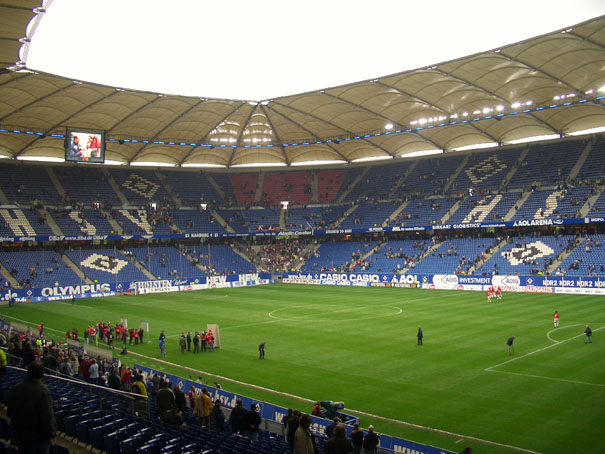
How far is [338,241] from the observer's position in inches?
3199

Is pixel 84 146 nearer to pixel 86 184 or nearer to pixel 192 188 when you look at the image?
pixel 86 184

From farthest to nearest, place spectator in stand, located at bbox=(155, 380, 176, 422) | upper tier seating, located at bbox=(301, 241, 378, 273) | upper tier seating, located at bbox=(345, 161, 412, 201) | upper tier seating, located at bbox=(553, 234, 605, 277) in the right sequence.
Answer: upper tier seating, located at bbox=(345, 161, 412, 201) < upper tier seating, located at bbox=(301, 241, 378, 273) < upper tier seating, located at bbox=(553, 234, 605, 277) < spectator in stand, located at bbox=(155, 380, 176, 422)

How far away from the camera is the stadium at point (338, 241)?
20500 millimetres

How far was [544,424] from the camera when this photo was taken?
17.7 meters

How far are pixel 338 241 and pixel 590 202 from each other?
116 ft

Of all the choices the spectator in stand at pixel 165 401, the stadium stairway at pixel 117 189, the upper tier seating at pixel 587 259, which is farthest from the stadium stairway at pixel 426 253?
the spectator in stand at pixel 165 401

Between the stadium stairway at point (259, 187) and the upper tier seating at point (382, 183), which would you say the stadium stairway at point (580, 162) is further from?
the stadium stairway at point (259, 187)

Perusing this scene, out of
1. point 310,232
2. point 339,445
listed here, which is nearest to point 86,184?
point 310,232

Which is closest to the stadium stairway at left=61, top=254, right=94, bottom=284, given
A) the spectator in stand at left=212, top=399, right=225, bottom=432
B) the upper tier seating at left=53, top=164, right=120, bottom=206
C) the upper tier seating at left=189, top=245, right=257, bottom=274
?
the upper tier seating at left=53, top=164, right=120, bottom=206

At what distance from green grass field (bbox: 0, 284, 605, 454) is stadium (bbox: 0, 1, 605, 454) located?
165 mm

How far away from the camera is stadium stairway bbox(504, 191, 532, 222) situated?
6288cm

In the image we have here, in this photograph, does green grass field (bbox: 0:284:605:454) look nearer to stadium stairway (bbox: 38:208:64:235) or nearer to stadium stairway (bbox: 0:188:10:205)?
stadium stairway (bbox: 38:208:64:235)

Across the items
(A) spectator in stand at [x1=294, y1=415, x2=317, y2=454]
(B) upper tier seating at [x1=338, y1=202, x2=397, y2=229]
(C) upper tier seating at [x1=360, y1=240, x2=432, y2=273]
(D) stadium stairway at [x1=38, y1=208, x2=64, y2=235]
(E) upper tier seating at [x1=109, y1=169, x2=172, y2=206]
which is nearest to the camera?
(A) spectator in stand at [x1=294, y1=415, x2=317, y2=454]

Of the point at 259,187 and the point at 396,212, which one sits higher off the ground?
the point at 259,187
